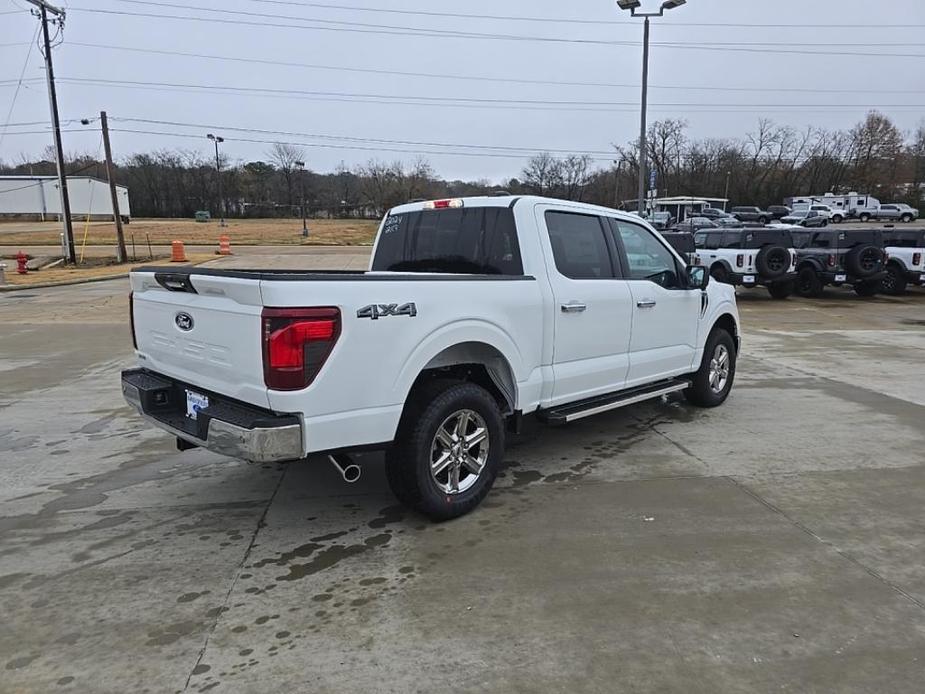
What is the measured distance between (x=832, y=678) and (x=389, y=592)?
193 cm

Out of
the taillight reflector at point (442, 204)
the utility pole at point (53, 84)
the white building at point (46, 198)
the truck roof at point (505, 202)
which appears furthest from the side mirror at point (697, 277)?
the white building at point (46, 198)

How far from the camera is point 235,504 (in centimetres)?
432

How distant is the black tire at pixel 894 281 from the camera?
18.2 metres

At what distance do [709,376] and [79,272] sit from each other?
25.5 metres

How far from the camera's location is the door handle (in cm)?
455

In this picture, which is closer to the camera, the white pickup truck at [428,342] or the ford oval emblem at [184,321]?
the white pickup truck at [428,342]

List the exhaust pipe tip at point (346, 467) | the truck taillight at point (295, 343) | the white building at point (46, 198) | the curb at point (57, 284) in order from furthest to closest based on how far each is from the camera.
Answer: the white building at point (46, 198), the curb at point (57, 284), the exhaust pipe tip at point (346, 467), the truck taillight at point (295, 343)

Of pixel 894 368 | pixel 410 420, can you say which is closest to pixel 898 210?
pixel 894 368

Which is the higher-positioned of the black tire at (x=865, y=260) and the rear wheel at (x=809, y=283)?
the black tire at (x=865, y=260)

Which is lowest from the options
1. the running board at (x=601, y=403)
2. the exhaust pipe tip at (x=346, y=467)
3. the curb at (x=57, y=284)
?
the curb at (x=57, y=284)

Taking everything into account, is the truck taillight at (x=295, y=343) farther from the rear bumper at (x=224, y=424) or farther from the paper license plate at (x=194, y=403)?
the paper license plate at (x=194, y=403)

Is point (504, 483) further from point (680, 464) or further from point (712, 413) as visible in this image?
point (712, 413)

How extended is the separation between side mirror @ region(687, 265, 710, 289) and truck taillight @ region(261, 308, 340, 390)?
12.8 feet

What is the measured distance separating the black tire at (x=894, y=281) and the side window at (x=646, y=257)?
51.7ft
